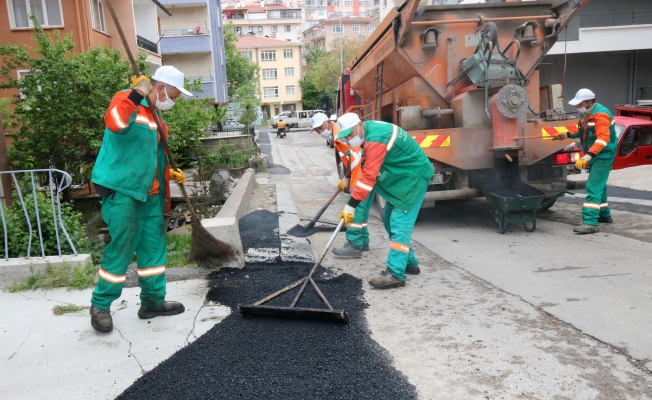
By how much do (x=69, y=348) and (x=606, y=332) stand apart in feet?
11.1

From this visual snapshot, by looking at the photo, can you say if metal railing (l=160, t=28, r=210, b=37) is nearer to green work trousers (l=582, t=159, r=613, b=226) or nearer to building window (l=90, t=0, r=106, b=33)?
building window (l=90, t=0, r=106, b=33)

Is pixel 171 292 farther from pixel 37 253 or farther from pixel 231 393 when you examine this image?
pixel 231 393

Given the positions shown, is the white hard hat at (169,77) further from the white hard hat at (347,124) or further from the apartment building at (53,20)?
the apartment building at (53,20)

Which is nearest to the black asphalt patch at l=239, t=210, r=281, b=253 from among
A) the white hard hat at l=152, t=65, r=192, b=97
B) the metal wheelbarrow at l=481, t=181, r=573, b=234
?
the white hard hat at l=152, t=65, r=192, b=97

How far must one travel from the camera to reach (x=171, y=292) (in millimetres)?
4344

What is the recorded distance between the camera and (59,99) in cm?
852

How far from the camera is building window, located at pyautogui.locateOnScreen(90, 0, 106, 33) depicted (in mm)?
15081

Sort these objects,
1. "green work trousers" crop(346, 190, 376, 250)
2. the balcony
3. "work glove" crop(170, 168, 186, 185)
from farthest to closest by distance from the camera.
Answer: the balcony
"green work trousers" crop(346, 190, 376, 250)
"work glove" crop(170, 168, 186, 185)

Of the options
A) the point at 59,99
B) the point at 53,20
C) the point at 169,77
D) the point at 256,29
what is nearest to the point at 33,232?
the point at 169,77

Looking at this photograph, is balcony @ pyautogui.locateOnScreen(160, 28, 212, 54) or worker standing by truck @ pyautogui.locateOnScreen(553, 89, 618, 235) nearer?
worker standing by truck @ pyautogui.locateOnScreen(553, 89, 618, 235)

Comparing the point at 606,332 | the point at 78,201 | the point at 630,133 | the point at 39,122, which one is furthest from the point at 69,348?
the point at 630,133

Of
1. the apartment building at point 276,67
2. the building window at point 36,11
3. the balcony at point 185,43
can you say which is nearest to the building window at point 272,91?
the apartment building at point 276,67

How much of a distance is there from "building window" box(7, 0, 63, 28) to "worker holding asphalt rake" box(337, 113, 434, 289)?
42.4 feet

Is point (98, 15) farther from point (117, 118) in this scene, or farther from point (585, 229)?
point (585, 229)
